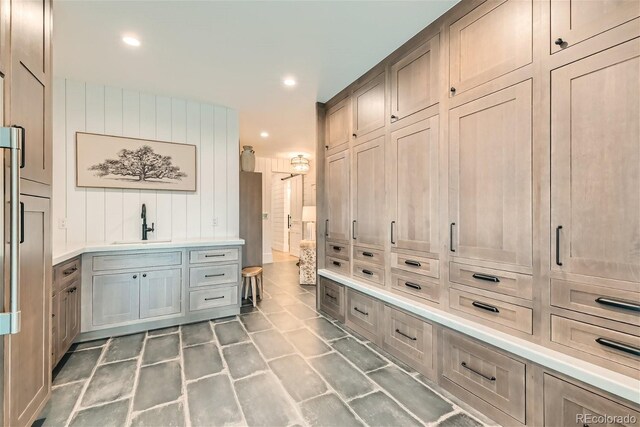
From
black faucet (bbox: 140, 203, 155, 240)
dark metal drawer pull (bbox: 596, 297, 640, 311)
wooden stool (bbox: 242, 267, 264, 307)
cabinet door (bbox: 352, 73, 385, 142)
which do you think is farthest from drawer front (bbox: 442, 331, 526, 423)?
black faucet (bbox: 140, 203, 155, 240)

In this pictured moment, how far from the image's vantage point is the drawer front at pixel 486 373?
157cm

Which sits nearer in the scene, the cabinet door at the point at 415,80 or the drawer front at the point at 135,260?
the cabinet door at the point at 415,80

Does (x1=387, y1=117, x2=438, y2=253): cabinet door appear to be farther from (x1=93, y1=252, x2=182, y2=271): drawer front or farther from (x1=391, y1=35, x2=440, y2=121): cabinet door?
(x1=93, y1=252, x2=182, y2=271): drawer front

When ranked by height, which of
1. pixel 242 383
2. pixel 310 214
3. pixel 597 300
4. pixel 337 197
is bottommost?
pixel 242 383

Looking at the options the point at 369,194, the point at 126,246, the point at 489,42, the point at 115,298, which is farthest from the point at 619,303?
the point at 115,298

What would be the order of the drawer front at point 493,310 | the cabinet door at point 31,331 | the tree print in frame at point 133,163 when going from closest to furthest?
the cabinet door at point 31,331 < the drawer front at point 493,310 < the tree print in frame at point 133,163

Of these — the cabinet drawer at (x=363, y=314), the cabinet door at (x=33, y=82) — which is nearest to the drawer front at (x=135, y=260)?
the cabinet door at (x=33, y=82)

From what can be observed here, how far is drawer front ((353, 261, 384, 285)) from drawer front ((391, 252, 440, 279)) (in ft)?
0.66

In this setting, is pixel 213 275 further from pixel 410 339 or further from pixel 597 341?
pixel 597 341

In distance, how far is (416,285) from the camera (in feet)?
7.39

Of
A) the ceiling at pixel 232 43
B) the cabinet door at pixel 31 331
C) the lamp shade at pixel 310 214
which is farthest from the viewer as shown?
the lamp shade at pixel 310 214

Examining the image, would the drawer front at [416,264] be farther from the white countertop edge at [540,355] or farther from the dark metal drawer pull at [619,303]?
the dark metal drawer pull at [619,303]

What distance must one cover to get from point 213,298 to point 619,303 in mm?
3357

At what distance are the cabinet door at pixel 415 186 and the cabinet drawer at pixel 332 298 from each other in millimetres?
1054
